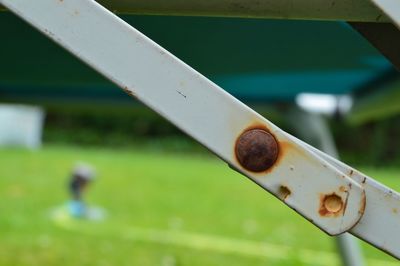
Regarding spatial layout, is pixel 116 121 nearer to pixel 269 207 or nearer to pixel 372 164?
pixel 372 164

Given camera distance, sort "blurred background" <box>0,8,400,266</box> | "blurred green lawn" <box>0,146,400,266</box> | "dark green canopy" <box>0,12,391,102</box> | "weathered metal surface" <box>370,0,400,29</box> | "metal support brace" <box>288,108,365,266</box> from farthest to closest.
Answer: "blurred green lawn" <box>0,146,400,266</box> → "metal support brace" <box>288,108,365,266</box> → "blurred background" <box>0,8,400,266</box> → "dark green canopy" <box>0,12,391,102</box> → "weathered metal surface" <box>370,0,400,29</box>

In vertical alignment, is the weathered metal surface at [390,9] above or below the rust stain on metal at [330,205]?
above

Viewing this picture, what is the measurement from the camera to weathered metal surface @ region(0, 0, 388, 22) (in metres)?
0.61

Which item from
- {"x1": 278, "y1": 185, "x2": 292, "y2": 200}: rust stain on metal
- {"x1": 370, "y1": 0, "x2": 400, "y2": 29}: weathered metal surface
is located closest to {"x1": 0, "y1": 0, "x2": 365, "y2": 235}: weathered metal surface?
{"x1": 278, "y1": 185, "x2": 292, "y2": 200}: rust stain on metal

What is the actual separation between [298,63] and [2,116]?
Result: 7611 millimetres

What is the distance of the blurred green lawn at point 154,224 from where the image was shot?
2.66 m

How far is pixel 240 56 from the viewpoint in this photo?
1.29 meters

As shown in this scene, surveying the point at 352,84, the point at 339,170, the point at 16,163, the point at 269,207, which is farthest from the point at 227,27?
the point at 16,163

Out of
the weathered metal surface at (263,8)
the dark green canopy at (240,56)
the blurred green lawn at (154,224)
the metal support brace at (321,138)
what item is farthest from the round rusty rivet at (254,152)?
the blurred green lawn at (154,224)

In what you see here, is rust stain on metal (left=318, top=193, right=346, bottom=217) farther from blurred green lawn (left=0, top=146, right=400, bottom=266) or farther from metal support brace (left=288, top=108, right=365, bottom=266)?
blurred green lawn (left=0, top=146, right=400, bottom=266)

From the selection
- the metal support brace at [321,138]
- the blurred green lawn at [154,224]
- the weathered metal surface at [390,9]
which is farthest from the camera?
the blurred green lawn at [154,224]

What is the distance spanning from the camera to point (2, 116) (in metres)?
8.53

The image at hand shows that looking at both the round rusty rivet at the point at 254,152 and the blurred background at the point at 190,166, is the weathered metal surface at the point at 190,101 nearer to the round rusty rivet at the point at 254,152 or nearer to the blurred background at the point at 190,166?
the round rusty rivet at the point at 254,152

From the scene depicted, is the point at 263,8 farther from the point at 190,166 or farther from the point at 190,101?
the point at 190,166
